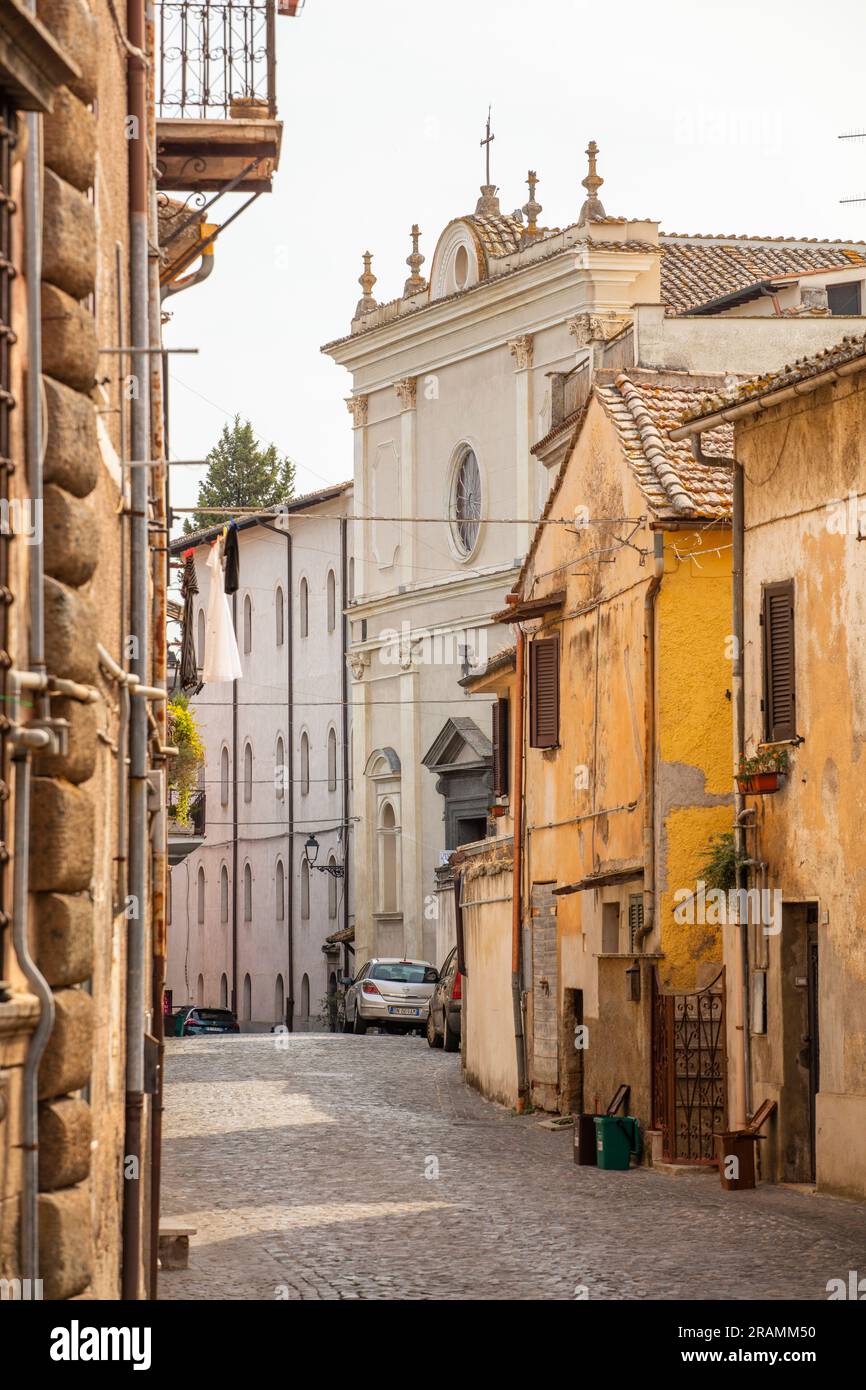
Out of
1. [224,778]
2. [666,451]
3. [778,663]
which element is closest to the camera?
[778,663]

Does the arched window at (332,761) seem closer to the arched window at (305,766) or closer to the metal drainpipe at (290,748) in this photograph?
the arched window at (305,766)

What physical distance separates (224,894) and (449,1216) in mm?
51435

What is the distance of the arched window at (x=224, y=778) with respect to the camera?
6912 centimetres

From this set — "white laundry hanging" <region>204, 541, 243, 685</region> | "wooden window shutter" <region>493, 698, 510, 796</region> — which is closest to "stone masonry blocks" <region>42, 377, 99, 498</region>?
"white laundry hanging" <region>204, 541, 243, 685</region>

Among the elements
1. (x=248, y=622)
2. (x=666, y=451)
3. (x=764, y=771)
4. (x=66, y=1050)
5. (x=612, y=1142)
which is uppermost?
(x=248, y=622)

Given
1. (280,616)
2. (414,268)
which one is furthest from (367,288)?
(280,616)

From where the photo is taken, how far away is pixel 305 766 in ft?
207

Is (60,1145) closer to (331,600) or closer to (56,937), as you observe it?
(56,937)

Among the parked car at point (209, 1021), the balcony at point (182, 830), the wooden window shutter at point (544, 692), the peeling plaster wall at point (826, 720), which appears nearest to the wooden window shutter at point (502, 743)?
the wooden window shutter at point (544, 692)

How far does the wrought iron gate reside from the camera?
21.3 meters

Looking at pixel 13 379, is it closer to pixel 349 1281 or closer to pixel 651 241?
pixel 349 1281

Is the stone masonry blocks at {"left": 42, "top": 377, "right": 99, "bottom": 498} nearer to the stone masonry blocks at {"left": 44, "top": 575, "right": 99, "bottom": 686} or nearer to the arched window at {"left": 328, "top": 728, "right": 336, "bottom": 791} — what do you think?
the stone masonry blocks at {"left": 44, "top": 575, "right": 99, "bottom": 686}

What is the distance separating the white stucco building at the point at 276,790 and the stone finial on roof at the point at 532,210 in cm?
1078
